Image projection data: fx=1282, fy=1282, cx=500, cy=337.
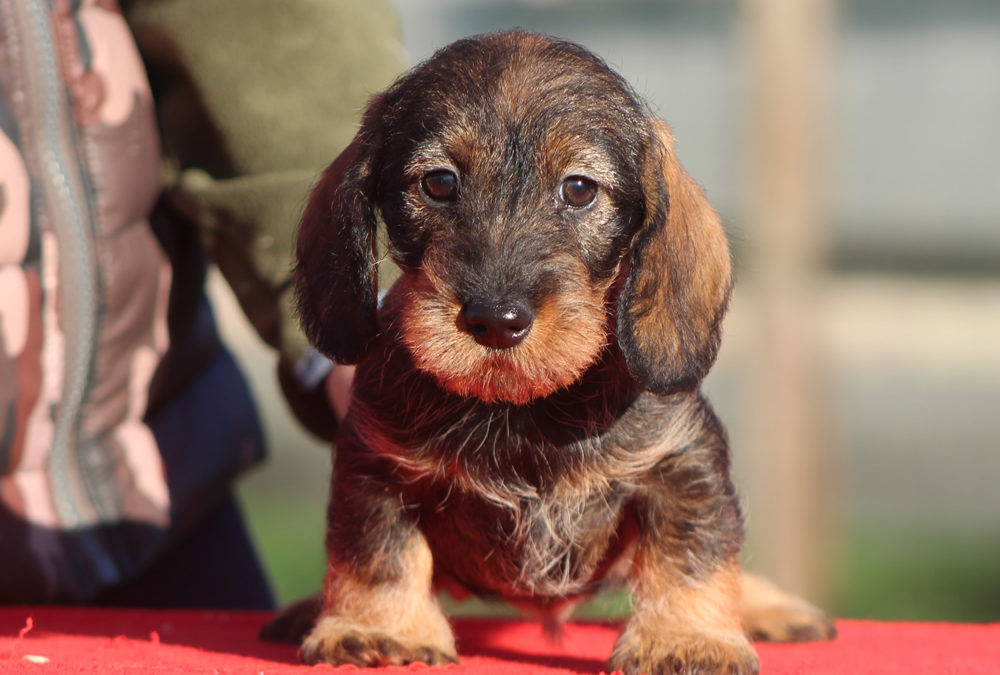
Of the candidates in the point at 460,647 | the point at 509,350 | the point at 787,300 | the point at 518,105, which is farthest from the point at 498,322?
the point at 787,300

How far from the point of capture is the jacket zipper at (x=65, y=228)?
3.59m

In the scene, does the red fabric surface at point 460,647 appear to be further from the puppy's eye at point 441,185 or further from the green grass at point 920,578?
the green grass at point 920,578

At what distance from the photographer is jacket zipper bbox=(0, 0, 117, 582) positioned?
3594mm

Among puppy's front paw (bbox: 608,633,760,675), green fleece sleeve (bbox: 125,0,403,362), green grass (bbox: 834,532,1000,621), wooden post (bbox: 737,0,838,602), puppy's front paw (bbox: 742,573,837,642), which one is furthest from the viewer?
green grass (bbox: 834,532,1000,621)

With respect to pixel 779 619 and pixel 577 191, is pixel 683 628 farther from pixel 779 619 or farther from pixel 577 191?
pixel 577 191

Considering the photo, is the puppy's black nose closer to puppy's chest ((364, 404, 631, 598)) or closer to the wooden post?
puppy's chest ((364, 404, 631, 598))

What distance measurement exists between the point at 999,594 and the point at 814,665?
6007 millimetres

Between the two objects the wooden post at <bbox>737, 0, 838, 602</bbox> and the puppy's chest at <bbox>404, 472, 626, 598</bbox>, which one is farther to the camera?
the wooden post at <bbox>737, 0, 838, 602</bbox>

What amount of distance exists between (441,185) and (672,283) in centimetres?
56

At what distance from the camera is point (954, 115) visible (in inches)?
329

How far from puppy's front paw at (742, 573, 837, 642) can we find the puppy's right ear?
1.38 metres

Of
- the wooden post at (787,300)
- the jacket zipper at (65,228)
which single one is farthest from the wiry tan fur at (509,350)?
the wooden post at (787,300)

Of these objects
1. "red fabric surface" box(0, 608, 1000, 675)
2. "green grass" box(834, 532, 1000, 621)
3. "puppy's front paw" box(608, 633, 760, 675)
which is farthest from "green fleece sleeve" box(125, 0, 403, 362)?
"green grass" box(834, 532, 1000, 621)

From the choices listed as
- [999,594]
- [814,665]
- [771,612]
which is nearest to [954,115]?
[999,594]
